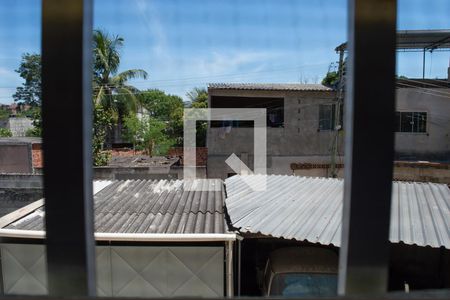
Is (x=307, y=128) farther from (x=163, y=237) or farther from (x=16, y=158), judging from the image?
(x=16, y=158)

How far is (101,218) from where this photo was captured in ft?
17.1

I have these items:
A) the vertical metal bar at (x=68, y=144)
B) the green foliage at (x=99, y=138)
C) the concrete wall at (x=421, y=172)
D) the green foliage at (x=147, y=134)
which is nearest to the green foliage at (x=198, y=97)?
the green foliage at (x=147, y=134)

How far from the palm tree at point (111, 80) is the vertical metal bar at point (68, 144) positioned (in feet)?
57.2

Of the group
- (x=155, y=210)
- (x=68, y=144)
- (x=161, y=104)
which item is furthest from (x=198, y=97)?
(x=68, y=144)

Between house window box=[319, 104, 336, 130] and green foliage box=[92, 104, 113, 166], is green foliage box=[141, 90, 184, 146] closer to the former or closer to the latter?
green foliage box=[92, 104, 113, 166]

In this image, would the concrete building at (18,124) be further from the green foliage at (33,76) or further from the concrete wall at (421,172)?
the concrete wall at (421,172)

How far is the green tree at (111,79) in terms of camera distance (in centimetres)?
1811

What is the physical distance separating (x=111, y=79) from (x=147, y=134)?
12.5ft

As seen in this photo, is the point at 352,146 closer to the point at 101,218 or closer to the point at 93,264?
the point at 93,264

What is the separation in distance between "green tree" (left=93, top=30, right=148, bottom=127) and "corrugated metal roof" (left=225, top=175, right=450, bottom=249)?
45.5 ft

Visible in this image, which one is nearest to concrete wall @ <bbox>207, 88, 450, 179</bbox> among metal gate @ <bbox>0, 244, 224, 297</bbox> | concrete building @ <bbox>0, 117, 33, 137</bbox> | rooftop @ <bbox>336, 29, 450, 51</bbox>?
rooftop @ <bbox>336, 29, 450, 51</bbox>

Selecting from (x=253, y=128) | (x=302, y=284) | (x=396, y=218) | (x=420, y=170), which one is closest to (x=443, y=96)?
(x=420, y=170)

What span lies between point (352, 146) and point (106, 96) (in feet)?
62.5

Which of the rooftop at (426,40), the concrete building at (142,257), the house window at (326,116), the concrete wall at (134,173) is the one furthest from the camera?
the house window at (326,116)
